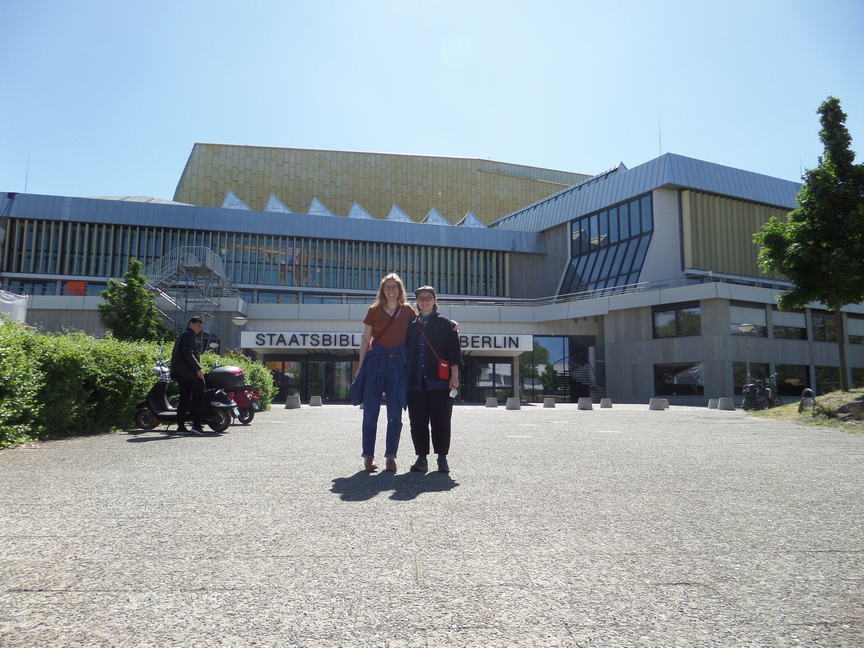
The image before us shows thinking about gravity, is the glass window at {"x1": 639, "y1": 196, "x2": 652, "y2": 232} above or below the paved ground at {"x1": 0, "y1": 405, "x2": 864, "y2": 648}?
above

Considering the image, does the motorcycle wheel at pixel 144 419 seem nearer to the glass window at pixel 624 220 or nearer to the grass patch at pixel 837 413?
the grass patch at pixel 837 413

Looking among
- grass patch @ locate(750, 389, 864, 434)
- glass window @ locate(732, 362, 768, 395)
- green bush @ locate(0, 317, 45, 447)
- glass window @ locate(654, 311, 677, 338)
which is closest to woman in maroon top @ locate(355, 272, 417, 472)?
green bush @ locate(0, 317, 45, 447)

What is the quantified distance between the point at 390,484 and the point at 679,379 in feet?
99.4

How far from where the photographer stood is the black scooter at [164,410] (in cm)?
965

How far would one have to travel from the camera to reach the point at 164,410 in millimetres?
9727

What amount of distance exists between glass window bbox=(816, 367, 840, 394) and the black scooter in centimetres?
3348

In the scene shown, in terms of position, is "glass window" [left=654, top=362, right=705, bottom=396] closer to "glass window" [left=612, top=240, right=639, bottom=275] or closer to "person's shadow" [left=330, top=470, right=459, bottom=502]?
"glass window" [left=612, top=240, right=639, bottom=275]

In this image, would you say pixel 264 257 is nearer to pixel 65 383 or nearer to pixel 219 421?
pixel 219 421

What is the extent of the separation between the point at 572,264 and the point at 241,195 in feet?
116

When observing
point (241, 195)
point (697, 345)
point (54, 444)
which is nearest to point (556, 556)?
point (54, 444)

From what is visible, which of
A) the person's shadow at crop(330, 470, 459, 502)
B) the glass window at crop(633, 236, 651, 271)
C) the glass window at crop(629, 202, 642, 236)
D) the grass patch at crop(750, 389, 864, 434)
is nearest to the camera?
the person's shadow at crop(330, 470, 459, 502)

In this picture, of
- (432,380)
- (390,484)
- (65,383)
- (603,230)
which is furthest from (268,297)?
(390,484)

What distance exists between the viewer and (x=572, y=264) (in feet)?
153

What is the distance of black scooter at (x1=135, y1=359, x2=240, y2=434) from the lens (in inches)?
380
